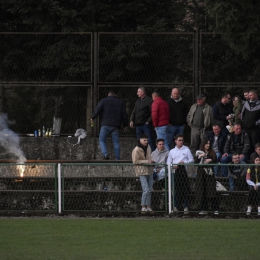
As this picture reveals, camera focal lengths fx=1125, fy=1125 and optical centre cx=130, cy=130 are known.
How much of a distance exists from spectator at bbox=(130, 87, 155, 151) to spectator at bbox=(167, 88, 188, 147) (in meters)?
0.54

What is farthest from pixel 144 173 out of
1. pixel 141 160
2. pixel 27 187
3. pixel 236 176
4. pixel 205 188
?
pixel 27 187

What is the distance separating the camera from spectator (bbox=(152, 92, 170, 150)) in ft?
87.2

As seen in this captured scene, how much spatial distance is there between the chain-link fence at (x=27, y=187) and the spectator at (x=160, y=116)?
338 cm

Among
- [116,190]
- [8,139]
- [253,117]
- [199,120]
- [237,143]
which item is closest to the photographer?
[116,190]

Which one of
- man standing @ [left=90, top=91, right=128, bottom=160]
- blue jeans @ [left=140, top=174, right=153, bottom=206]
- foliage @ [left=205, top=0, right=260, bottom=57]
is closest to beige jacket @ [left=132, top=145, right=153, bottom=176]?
blue jeans @ [left=140, top=174, right=153, bottom=206]

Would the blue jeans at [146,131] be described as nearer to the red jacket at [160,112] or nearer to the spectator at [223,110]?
the red jacket at [160,112]

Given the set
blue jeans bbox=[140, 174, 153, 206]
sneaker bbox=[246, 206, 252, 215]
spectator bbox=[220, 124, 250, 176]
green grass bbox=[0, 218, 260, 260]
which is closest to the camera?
green grass bbox=[0, 218, 260, 260]

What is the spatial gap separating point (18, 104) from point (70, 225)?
7466 mm

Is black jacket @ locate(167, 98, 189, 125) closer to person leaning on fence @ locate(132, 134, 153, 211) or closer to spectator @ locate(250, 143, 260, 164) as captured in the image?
person leaning on fence @ locate(132, 134, 153, 211)

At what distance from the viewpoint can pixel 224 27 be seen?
2594cm

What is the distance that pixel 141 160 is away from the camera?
80.2 ft

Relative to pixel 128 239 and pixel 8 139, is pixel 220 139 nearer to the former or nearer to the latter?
pixel 8 139

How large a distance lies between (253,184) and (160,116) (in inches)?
153

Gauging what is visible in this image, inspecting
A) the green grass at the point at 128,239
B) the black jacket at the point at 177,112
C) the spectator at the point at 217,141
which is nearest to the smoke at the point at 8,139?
the black jacket at the point at 177,112
